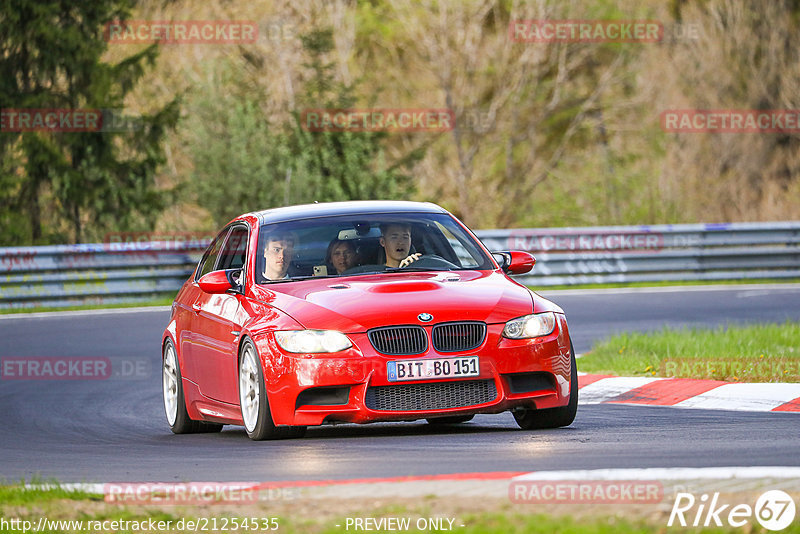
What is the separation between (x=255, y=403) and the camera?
30.1 feet

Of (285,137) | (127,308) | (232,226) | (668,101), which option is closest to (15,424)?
(232,226)

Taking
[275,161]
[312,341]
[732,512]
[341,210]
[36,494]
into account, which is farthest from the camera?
[275,161]

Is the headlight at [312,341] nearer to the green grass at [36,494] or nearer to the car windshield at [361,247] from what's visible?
the car windshield at [361,247]

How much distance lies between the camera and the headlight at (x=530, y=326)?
8898 mm

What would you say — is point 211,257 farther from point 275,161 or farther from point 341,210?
point 275,161

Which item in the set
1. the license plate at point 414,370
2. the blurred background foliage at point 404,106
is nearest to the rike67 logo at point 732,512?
the license plate at point 414,370

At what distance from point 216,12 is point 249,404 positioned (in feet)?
112

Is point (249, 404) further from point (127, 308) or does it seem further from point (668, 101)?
point (668, 101)

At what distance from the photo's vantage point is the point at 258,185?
30.1 m

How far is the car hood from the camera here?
28.8 feet

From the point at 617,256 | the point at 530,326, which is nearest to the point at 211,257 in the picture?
the point at 530,326

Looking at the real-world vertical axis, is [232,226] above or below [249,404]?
above

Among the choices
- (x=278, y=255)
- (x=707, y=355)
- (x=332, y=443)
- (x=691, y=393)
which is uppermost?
(x=278, y=255)

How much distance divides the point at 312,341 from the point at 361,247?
139cm
